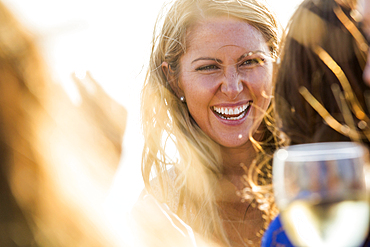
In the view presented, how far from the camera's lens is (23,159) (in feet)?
2.94

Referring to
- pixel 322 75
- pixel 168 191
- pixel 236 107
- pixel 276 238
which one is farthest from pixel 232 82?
pixel 276 238

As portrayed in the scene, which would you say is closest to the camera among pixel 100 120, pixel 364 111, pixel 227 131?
pixel 100 120

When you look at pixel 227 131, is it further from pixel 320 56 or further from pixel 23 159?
pixel 23 159

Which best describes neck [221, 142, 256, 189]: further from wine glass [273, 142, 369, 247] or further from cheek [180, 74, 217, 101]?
wine glass [273, 142, 369, 247]

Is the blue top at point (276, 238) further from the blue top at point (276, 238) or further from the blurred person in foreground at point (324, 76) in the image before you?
the blurred person in foreground at point (324, 76)

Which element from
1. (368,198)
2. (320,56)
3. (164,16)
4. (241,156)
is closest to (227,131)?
(241,156)

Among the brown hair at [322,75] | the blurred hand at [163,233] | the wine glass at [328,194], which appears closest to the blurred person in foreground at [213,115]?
the blurred hand at [163,233]

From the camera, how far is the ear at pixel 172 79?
3273mm

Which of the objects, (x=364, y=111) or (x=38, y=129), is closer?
(x=38, y=129)

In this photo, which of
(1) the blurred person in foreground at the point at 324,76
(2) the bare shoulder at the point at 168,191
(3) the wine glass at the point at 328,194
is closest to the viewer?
(3) the wine glass at the point at 328,194

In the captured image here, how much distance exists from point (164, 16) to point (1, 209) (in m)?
2.68

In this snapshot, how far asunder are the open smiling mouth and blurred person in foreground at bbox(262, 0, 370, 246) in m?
1.39

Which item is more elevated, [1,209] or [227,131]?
[227,131]

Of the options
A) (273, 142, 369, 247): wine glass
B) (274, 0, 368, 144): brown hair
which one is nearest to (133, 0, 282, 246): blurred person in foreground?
(274, 0, 368, 144): brown hair
